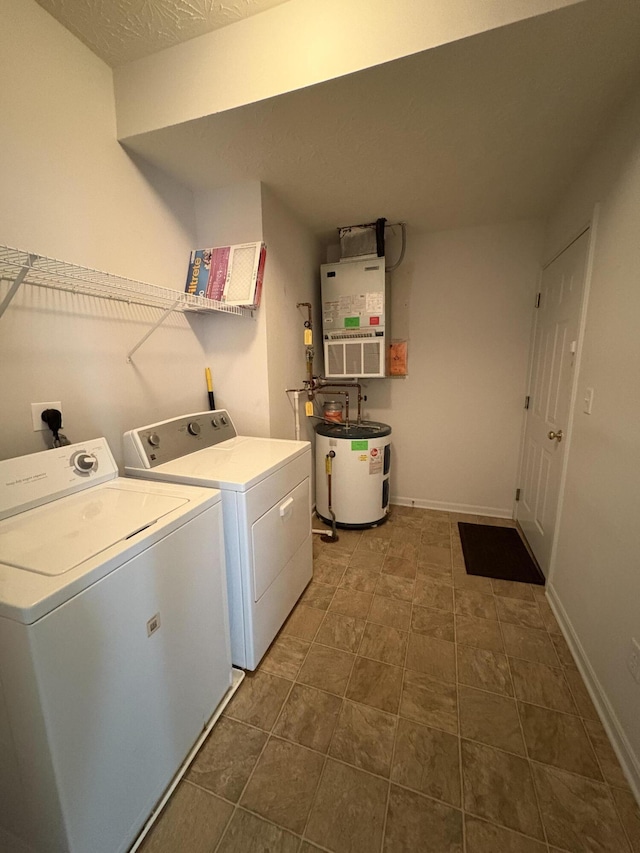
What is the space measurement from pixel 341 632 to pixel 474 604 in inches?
30.7

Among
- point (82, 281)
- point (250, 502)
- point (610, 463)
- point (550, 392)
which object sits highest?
point (82, 281)

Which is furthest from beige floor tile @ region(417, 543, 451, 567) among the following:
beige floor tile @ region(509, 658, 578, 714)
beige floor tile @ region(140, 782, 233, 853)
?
beige floor tile @ region(140, 782, 233, 853)

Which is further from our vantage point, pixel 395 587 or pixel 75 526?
pixel 395 587

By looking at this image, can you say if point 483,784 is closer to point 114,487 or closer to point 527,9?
point 114,487

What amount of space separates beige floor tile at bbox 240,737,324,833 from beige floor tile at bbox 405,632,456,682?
22.3 inches

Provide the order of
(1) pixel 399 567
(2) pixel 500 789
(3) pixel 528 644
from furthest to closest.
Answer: (1) pixel 399 567 → (3) pixel 528 644 → (2) pixel 500 789

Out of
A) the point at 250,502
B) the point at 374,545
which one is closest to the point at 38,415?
the point at 250,502

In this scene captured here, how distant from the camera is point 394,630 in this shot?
1.68 meters

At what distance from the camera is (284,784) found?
1064 mm

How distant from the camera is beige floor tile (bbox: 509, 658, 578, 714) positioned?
131cm

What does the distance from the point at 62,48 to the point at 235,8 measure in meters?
0.70

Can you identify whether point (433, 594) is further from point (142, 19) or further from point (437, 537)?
point (142, 19)

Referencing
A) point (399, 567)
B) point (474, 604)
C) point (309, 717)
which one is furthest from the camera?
point (399, 567)

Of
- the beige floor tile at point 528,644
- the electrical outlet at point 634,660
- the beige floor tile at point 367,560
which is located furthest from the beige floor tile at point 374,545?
the electrical outlet at point 634,660
